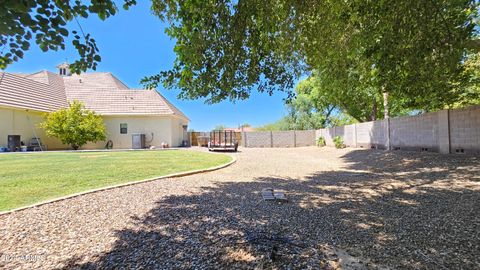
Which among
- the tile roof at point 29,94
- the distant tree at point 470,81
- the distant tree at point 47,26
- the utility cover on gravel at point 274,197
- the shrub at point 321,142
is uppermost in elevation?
the tile roof at point 29,94

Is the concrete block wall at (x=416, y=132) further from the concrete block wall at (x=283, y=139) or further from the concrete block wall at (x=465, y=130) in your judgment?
the concrete block wall at (x=283, y=139)

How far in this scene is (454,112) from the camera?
9.48m

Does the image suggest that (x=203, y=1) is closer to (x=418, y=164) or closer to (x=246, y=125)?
(x=418, y=164)

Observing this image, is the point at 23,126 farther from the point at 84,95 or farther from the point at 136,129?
the point at 136,129

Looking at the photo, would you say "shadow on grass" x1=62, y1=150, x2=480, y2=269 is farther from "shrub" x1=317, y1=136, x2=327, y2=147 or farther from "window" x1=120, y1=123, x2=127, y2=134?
"window" x1=120, y1=123, x2=127, y2=134

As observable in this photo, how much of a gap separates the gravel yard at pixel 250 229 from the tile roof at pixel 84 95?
1911 cm

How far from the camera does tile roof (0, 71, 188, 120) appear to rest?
20.2 meters

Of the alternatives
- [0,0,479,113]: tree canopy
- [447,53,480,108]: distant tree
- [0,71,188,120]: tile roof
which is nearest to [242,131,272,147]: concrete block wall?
[0,71,188,120]: tile roof

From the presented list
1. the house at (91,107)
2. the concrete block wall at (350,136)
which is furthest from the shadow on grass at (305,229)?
the house at (91,107)

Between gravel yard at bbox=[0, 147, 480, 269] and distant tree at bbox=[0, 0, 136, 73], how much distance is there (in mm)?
2031

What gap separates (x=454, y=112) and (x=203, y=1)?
10.3 meters

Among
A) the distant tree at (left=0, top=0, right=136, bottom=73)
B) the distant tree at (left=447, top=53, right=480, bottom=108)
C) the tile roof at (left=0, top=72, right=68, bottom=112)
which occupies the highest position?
the tile roof at (left=0, top=72, right=68, bottom=112)

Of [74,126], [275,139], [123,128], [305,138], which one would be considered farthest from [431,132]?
[74,126]

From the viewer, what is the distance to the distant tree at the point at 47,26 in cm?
174
